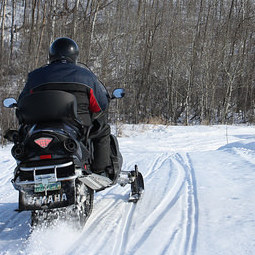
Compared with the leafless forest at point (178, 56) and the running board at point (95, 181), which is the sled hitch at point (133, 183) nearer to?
the running board at point (95, 181)

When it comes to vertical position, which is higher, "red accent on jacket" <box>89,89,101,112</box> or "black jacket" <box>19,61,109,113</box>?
"black jacket" <box>19,61,109,113</box>

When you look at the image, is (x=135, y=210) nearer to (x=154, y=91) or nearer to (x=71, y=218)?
(x=71, y=218)

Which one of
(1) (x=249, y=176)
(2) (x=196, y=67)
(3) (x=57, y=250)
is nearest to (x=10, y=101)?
(3) (x=57, y=250)

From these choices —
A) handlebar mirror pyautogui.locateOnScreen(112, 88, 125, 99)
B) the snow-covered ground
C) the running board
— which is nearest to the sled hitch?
the snow-covered ground

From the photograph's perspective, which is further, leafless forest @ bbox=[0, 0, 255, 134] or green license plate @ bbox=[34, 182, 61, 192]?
leafless forest @ bbox=[0, 0, 255, 134]

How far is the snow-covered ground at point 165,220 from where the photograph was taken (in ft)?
7.61

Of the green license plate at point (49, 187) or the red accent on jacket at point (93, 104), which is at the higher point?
the red accent on jacket at point (93, 104)

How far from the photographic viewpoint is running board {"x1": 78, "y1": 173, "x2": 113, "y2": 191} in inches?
98.9

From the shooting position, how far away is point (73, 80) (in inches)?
105

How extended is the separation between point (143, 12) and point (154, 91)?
6.09m

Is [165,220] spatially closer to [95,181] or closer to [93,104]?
A: [95,181]

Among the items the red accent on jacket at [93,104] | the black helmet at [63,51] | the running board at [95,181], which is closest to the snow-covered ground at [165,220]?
the running board at [95,181]

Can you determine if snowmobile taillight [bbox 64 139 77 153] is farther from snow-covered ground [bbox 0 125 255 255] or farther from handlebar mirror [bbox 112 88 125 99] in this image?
handlebar mirror [bbox 112 88 125 99]

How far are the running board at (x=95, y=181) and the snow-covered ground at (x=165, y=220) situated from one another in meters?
0.36
